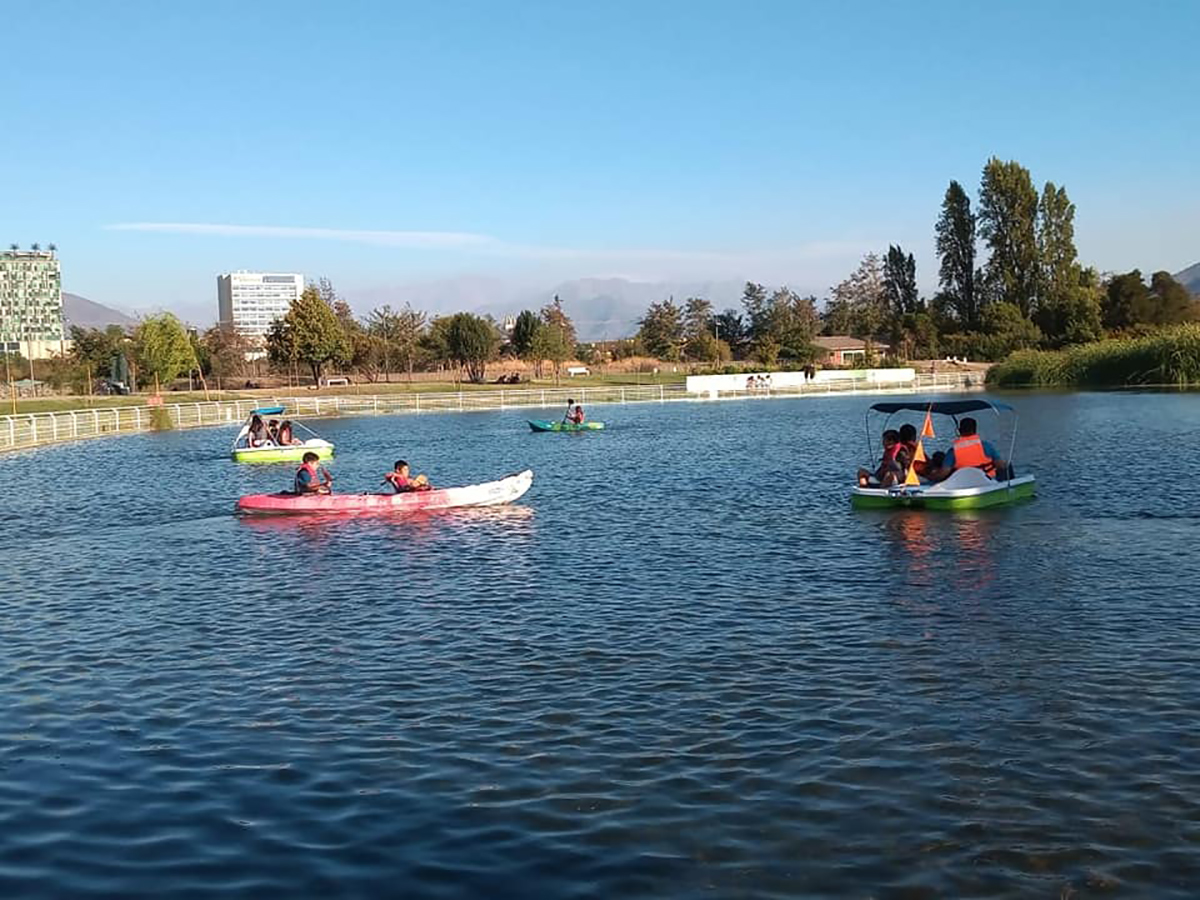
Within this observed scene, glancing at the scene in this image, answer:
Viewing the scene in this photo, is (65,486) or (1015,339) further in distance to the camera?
(1015,339)

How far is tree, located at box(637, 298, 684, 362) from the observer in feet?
542

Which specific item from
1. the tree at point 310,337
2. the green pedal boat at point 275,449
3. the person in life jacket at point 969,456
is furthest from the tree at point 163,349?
the person in life jacket at point 969,456

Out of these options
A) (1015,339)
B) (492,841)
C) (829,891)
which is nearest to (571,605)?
(492,841)

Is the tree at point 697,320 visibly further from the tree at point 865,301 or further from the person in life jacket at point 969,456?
the person in life jacket at point 969,456

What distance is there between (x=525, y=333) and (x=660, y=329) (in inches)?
1598

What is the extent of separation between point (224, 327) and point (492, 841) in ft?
504

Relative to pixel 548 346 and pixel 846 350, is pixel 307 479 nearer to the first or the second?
pixel 548 346

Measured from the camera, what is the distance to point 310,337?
104438 mm

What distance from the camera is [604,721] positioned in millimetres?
12086

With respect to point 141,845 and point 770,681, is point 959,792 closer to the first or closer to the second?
point 770,681

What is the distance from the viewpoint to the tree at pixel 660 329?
165250 mm

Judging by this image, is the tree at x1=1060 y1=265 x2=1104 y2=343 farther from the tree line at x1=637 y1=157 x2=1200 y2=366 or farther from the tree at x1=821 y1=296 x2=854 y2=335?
the tree at x1=821 y1=296 x2=854 y2=335

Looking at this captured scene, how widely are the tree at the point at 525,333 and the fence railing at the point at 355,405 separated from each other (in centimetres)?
2875

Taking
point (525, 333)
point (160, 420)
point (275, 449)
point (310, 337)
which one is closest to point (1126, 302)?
point (525, 333)
